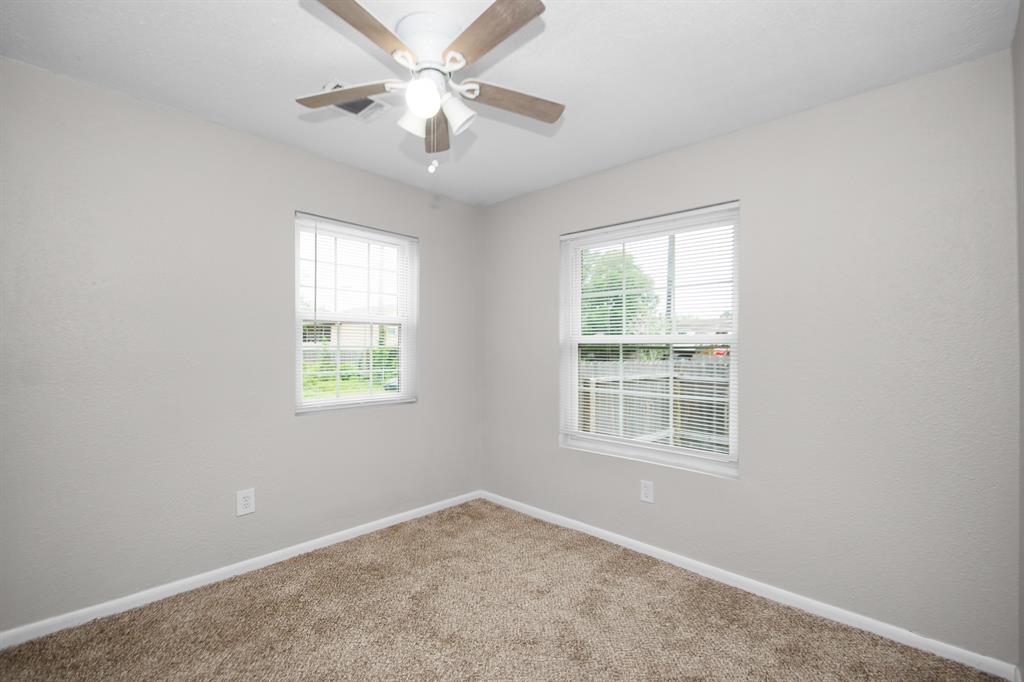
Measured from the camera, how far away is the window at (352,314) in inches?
120

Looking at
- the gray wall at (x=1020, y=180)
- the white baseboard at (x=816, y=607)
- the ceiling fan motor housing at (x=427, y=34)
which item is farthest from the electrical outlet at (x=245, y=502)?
the gray wall at (x=1020, y=180)

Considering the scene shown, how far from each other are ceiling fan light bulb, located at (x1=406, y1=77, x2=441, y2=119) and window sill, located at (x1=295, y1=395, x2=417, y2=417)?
201 cm

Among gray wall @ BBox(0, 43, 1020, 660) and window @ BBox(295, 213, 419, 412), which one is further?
window @ BBox(295, 213, 419, 412)

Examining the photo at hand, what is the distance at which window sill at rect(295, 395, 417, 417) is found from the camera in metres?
3.00

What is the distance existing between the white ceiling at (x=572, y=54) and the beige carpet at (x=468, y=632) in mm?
2371

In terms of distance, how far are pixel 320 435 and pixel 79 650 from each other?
1366 millimetres

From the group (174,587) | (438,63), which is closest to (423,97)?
(438,63)

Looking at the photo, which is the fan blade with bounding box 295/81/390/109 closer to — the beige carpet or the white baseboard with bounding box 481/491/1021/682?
the beige carpet

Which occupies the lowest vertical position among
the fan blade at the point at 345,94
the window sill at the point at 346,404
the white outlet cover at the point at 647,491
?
the white outlet cover at the point at 647,491

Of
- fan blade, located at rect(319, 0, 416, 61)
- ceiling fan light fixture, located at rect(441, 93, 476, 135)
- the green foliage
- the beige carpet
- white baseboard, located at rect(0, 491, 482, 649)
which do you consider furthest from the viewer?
the green foliage

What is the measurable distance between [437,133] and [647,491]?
2.28 m

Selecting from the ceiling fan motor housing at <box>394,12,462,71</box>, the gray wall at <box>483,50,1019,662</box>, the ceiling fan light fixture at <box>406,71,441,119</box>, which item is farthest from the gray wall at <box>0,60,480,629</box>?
the gray wall at <box>483,50,1019,662</box>

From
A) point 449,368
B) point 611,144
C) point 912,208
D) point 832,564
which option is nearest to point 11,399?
point 449,368

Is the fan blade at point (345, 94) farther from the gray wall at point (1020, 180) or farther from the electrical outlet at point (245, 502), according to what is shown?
the gray wall at point (1020, 180)
